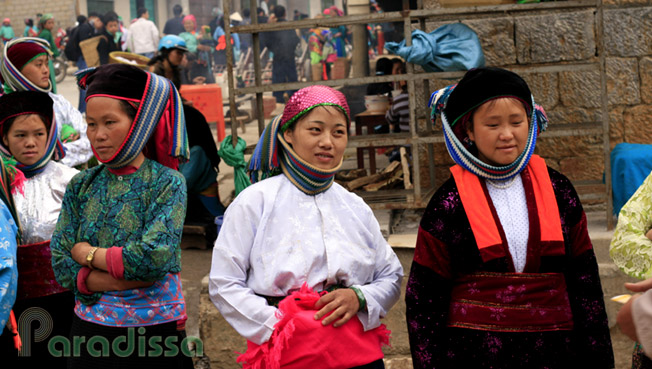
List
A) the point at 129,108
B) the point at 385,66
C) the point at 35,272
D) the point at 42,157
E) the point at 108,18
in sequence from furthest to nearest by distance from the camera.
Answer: the point at 108,18 < the point at 385,66 < the point at 42,157 < the point at 35,272 < the point at 129,108

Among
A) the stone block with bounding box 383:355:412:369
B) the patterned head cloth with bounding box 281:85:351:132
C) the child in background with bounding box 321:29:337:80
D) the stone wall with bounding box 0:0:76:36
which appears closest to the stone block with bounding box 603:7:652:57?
the stone block with bounding box 383:355:412:369

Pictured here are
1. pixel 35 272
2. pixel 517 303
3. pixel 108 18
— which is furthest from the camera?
pixel 108 18

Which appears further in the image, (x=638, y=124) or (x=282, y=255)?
(x=638, y=124)

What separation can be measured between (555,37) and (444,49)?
1.09 metres

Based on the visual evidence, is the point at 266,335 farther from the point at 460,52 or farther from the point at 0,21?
the point at 0,21

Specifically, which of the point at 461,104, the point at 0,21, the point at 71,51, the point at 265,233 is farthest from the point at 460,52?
the point at 0,21

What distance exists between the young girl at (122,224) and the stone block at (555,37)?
3.52m

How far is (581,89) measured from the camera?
19.4 feet

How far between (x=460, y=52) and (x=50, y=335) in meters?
3.14

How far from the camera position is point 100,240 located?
10.2 feet

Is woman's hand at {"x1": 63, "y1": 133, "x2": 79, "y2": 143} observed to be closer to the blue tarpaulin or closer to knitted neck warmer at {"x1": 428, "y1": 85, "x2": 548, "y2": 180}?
the blue tarpaulin

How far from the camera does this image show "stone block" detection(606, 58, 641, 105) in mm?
5805

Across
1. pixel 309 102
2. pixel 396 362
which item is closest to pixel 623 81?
pixel 396 362

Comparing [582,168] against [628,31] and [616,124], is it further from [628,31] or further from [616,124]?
[628,31]
